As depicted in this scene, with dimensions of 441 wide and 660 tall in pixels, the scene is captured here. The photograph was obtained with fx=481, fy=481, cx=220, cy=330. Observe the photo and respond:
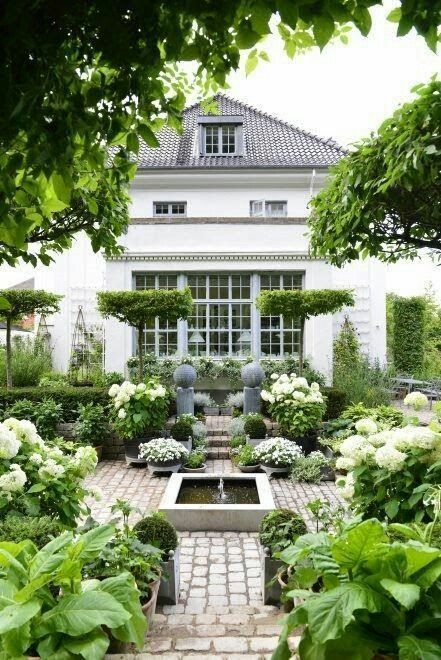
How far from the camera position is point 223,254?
1275cm

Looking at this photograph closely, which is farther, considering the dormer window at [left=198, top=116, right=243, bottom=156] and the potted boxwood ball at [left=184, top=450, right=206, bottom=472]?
the dormer window at [left=198, top=116, right=243, bottom=156]

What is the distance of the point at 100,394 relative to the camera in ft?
29.8

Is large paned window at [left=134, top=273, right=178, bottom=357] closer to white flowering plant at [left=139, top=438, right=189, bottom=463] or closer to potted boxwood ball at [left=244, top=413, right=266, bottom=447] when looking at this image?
potted boxwood ball at [left=244, top=413, right=266, bottom=447]

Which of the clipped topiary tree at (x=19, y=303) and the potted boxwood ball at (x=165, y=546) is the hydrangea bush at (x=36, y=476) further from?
the clipped topiary tree at (x=19, y=303)

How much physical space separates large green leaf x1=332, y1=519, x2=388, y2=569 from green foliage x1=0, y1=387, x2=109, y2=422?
7299 mm

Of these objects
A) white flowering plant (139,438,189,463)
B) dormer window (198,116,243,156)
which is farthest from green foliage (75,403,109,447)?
dormer window (198,116,243,156)

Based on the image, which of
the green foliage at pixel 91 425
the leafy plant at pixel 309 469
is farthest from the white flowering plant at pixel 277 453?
the green foliage at pixel 91 425

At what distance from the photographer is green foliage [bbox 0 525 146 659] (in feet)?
6.37

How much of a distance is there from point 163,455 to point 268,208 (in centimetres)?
975

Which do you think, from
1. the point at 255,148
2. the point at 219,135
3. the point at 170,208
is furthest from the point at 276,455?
the point at 219,135

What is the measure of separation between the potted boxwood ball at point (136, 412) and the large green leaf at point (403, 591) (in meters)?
6.64

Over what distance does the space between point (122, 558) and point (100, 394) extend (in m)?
6.04

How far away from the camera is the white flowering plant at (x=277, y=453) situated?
7.60 m

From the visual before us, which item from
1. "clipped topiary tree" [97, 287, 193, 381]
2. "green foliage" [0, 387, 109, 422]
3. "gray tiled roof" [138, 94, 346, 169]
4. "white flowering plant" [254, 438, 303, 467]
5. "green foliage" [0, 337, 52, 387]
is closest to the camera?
"white flowering plant" [254, 438, 303, 467]
